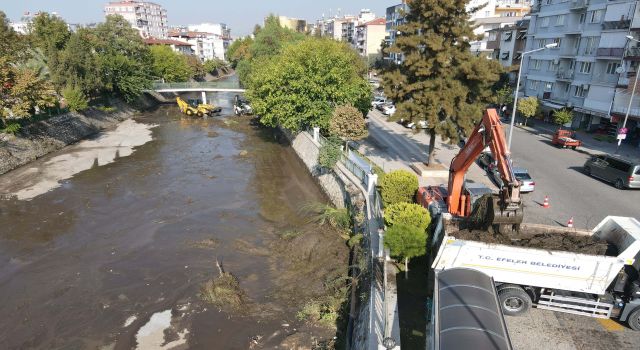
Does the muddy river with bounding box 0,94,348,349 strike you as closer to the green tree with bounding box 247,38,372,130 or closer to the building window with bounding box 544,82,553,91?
the green tree with bounding box 247,38,372,130

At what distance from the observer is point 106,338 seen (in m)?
13.9

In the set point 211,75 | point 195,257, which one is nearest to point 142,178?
point 195,257

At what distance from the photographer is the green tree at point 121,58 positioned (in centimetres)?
5326

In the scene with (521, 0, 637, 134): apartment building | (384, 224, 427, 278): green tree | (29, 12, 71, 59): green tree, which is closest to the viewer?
(384, 224, 427, 278): green tree

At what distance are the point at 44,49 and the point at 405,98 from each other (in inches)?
1641

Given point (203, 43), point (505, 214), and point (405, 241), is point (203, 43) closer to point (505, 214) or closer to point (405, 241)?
point (405, 241)

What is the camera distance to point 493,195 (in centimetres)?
1385

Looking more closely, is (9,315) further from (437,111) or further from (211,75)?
(211,75)

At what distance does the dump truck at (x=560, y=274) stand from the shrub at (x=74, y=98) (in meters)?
45.6

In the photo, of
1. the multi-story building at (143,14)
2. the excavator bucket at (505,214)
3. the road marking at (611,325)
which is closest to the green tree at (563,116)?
the excavator bucket at (505,214)

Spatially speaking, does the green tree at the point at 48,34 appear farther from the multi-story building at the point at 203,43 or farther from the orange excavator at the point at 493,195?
the multi-story building at the point at 203,43

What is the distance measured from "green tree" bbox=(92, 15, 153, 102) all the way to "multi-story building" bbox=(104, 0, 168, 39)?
81664mm

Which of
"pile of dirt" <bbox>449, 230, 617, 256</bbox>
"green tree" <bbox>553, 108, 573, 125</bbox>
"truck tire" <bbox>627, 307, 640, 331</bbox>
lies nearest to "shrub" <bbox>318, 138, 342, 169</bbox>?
"pile of dirt" <bbox>449, 230, 617, 256</bbox>

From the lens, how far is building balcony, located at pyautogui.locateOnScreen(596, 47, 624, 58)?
33844mm
